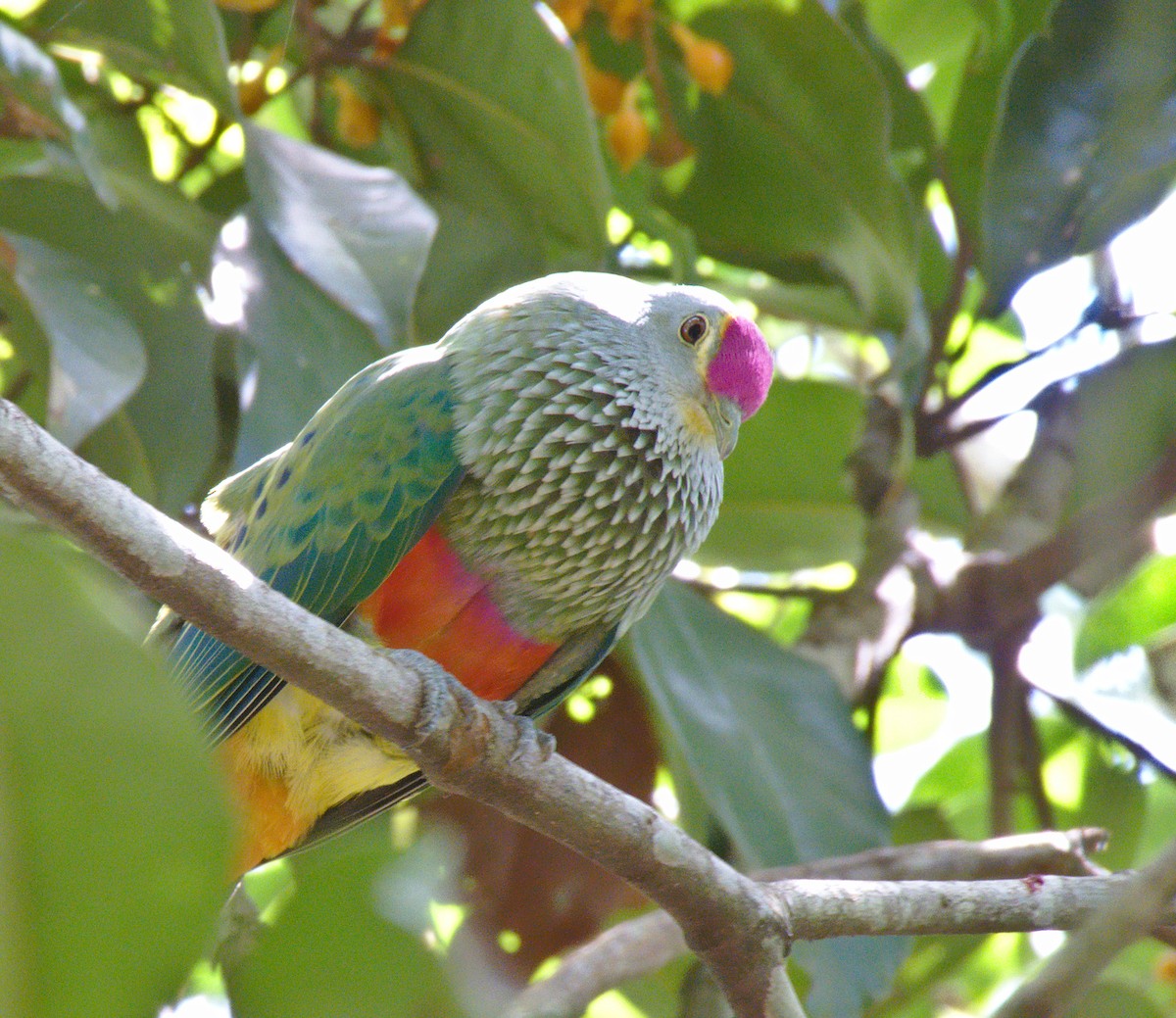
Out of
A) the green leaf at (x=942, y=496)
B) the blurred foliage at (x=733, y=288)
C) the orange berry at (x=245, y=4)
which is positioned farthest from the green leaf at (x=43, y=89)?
the green leaf at (x=942, y=496)

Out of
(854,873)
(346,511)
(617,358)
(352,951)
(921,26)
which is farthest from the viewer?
(921,26)

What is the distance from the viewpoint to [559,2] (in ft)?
8.88

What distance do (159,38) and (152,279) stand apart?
41 cm

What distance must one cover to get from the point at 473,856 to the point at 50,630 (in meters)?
1.93

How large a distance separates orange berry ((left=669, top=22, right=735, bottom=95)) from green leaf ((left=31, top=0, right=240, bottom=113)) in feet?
2.95

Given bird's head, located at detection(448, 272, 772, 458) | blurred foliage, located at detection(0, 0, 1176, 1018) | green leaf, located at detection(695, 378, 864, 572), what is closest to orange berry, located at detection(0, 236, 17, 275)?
blurred foliage, located at detection(0, 0, 1176, 1018)

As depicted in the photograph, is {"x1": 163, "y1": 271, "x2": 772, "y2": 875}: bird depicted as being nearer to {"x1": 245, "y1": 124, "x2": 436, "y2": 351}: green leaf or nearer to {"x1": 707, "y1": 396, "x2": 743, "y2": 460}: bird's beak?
{"x1": 707, "y1": 396, "x2": 743, "y2": 460}: bird's beak

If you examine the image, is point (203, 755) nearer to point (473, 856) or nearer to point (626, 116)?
point (473, 856)

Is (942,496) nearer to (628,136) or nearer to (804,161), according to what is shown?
(804,161)

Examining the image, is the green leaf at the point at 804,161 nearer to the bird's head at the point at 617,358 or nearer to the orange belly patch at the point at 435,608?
the bird's head at the point at 617,358

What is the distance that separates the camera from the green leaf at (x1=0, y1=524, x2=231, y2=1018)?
2.59 ft

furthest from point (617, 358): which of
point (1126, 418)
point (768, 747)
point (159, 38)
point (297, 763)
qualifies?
point (1126, 418)

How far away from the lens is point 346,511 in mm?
1854

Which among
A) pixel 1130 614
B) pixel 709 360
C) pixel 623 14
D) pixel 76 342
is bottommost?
pixel 1130 614
